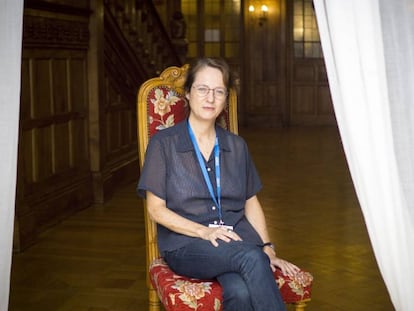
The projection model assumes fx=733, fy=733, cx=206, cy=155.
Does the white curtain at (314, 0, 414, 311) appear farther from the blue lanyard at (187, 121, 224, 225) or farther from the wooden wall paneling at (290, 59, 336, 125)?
A: the wooden wall paneling at (290, 59, 336, 125)

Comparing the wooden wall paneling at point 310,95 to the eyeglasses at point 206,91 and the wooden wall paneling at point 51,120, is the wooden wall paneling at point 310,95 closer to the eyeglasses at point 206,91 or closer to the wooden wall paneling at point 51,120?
the wooden wall paneling at point 51,120

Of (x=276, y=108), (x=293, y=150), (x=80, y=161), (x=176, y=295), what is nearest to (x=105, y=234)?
(x=80, y=161)

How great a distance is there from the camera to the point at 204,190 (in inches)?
110

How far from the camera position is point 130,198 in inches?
256

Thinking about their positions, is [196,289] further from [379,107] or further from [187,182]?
[379,107]

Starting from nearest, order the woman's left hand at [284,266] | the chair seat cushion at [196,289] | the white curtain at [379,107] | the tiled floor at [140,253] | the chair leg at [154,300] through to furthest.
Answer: the white curtain at [379,107] → the chair seat cushion at [196,289] → the woman's left hand at [284,266] → the chair leg at [154,300] → the tiled floor at [140,253]

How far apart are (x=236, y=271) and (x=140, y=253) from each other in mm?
2227

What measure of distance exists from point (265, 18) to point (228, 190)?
10381 mm

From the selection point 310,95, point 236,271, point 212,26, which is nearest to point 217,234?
point 236,271

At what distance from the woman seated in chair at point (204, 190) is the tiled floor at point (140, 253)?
1.05 m

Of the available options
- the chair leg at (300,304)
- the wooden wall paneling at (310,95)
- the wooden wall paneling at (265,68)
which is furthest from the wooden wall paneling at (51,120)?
the wooden wall paneling at (310,95)

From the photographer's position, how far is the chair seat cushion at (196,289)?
8.43 ft

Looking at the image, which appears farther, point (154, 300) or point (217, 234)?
point (154, 300)

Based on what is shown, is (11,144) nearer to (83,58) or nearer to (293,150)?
(83,58)
